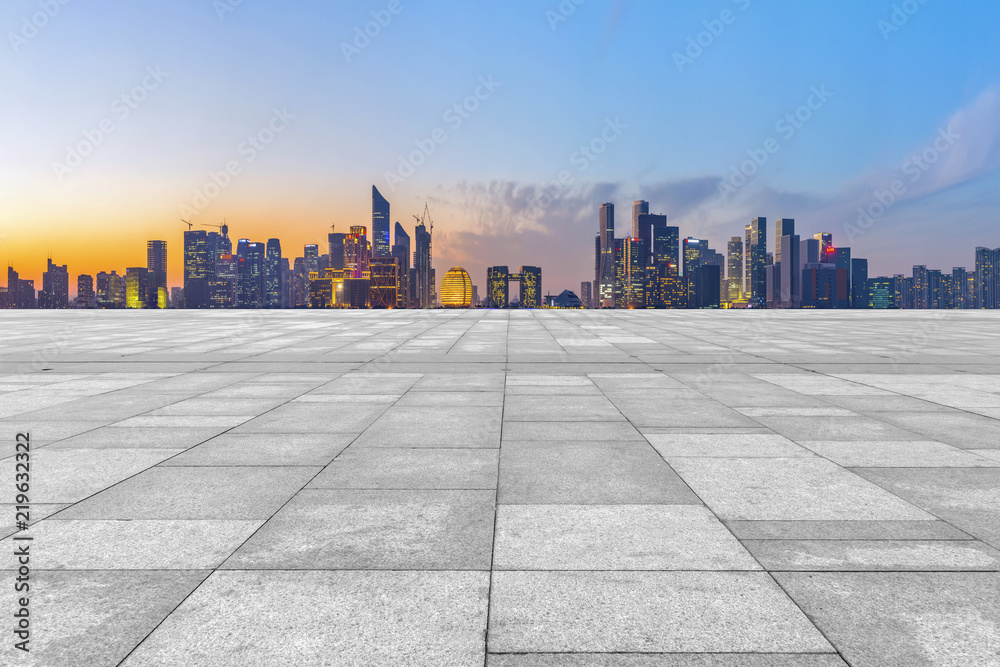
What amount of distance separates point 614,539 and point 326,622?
238cm

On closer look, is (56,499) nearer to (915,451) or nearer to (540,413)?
(540,413)

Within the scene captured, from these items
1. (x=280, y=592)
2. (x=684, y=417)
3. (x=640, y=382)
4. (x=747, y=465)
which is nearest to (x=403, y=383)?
(x=640, y=382)

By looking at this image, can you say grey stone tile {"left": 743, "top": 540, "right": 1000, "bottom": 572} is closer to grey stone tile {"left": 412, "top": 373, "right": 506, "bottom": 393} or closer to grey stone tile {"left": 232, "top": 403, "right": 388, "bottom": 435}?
grey stone tile {"left": 232, "top": 403, "right": 388, "bottom": 435}

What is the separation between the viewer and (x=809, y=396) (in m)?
11.8

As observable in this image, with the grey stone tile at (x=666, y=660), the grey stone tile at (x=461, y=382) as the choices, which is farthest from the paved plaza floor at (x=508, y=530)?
the grey stone tile at (x=461, y=382)

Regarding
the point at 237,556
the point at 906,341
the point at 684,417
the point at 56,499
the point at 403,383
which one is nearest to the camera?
the point at 237,556

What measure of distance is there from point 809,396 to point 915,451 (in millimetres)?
4297

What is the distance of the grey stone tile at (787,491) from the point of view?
5.44 meters

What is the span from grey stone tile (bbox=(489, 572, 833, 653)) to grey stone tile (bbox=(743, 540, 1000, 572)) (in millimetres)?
449

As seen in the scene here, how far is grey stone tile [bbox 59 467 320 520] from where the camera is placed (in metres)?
5.48

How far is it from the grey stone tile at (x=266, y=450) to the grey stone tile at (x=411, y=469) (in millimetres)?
394

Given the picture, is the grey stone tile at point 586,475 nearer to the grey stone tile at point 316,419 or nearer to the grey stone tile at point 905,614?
the grey stone tile at point 905,614

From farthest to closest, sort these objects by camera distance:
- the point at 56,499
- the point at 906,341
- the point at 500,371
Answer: the point at 906,341
the point at 500,371
the point at 56,499

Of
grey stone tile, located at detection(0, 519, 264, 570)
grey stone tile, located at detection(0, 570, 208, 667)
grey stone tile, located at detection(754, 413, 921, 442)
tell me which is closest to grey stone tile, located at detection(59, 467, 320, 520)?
grey stone tile, located at detection(0, 519, 264, 570)
